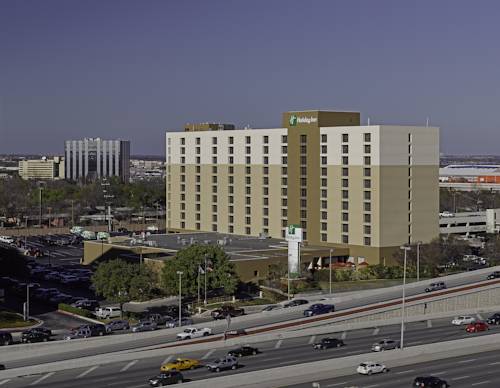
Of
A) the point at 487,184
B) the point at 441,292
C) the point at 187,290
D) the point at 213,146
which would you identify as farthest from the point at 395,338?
the point at 487,184

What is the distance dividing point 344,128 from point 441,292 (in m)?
A: 24.5

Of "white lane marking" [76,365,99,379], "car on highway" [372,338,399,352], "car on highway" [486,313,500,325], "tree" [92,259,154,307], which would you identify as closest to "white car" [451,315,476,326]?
"car on highway" [486,313,500,325]

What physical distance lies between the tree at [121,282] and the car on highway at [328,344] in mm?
17121

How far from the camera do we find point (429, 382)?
35.8 metres

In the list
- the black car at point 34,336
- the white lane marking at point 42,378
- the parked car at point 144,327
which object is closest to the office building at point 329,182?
the parked car at point 144,327

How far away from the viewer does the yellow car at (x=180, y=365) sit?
39.3m

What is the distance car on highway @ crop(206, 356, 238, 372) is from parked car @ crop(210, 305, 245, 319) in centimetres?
A: 1698

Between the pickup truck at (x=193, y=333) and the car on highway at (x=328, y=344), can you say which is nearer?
the car on highway at (x=328, y=344)

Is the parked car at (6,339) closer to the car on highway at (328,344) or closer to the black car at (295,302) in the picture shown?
the car on highway at (328,344)

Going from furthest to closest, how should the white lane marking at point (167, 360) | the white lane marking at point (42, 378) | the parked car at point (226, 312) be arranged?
the parked car at point (226, 312)
the white lane marking at point (167, 360)
the white lane marking at point (42, 378)

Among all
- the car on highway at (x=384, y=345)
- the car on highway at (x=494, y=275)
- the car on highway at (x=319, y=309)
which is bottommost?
the car on highway at (x=384, y=345)

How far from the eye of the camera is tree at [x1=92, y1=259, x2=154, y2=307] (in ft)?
192

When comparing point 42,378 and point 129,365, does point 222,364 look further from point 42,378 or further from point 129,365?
point 42,378

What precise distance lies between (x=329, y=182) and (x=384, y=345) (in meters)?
38.3
